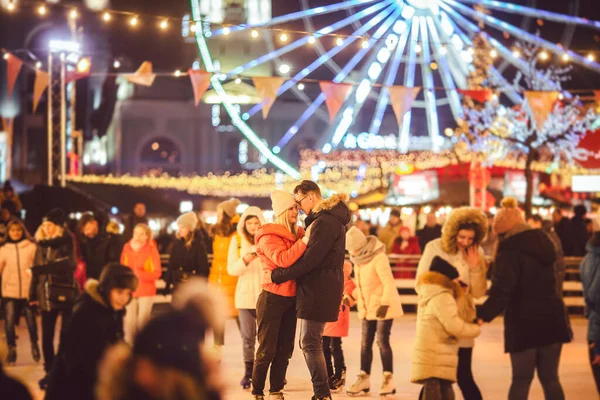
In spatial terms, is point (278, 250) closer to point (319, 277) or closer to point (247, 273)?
point (319, 277)

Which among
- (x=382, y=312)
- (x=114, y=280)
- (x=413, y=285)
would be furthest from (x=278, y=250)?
(x=413, y=285)

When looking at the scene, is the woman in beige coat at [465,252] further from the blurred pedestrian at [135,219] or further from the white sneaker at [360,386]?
the blurred pedestrian at [135,219]

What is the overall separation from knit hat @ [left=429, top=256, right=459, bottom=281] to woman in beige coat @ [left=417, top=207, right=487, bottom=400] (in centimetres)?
16

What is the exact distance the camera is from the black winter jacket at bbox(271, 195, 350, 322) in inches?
278

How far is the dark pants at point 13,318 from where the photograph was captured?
1035 centimetres

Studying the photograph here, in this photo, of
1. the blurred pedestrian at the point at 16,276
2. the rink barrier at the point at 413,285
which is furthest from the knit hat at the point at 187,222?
the rink barrier at the point at 413,285

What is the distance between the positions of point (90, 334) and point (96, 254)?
A: 24.5ft

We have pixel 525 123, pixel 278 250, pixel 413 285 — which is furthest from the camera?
pixel 525 123

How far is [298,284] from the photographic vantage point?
723 cm

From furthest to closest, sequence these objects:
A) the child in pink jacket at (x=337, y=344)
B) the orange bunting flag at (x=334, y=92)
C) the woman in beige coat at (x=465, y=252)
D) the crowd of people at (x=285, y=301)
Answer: the orange bunting flag at (x=334, y=92) → the child in pink jacket at (x=337, y=344) → the woman in beige coat at (x=465, y=252) → the crowd of people at (x=285, y=301)

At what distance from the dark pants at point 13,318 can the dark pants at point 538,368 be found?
5981mm

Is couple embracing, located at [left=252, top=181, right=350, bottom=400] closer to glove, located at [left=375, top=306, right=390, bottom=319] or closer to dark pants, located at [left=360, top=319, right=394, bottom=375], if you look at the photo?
glove, located at [left=375, top=306, right=390, bottom=319]

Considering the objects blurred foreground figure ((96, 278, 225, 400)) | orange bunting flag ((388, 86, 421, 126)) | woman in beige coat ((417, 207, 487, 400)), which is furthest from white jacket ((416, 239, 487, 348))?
orange bunting flag ((388, 86, 421, 126))

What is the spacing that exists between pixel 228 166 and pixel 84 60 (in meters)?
37.4
